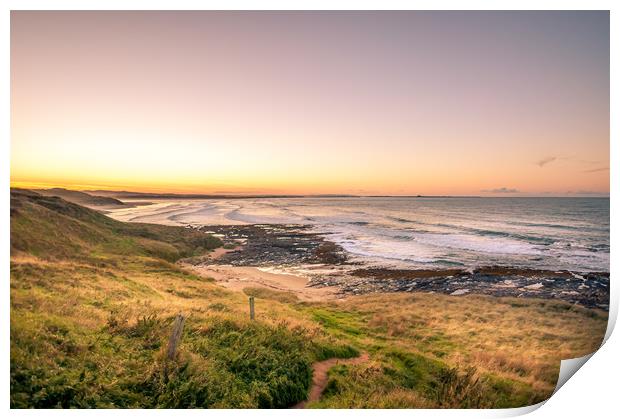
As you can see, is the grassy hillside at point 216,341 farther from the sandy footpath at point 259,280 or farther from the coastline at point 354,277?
the coastline at point 354,277

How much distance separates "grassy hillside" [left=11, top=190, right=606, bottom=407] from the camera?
5.73 meters

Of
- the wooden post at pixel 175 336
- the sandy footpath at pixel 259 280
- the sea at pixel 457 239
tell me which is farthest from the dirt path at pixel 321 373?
the sea at pixel 457 239

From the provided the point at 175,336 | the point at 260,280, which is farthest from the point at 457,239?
the point at 175,336

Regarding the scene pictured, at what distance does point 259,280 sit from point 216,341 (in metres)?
9.57

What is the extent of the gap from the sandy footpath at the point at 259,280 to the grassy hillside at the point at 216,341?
227 centimetres

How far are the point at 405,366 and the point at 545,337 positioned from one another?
5.17 m

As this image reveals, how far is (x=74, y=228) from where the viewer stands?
11.8m

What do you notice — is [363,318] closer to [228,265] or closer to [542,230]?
[228,265]

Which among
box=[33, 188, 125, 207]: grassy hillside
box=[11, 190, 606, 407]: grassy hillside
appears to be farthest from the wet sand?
box=[33, 188, 125, 207]: grassy hillside

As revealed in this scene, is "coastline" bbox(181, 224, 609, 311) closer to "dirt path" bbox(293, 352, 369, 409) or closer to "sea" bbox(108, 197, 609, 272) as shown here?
"sea" bbox(108, 197, 609, 272)

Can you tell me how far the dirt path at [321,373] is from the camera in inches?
259

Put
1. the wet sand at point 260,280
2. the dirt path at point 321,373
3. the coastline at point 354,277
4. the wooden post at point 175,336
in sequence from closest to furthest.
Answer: the wooden post at point 175,336 < the dirt path at point 321,373 < the wet sand at point 260,280 < the coastline at point 354,277

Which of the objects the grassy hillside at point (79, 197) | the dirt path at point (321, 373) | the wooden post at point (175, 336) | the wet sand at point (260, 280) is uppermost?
the grassy hillside at point (79, 197)
